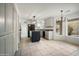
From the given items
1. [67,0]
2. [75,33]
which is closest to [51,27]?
[75,33]

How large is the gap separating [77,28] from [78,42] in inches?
35.3

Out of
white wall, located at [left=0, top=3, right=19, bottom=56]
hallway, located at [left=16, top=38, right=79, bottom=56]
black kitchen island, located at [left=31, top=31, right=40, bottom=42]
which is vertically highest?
white wall, located at [left=0, top=3, right=19, bottom=56]

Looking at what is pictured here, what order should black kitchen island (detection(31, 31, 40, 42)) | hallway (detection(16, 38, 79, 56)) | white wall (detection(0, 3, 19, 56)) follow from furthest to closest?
black kitchen island (detection(31, 31, 40, 42))
hallway (detection(16, 38, 79, 56))
white wall (detection(0, 3, 19, 56))

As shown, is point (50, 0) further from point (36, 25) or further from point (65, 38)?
point (36, 25)

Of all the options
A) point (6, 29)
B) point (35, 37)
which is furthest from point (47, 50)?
point (6, 29)

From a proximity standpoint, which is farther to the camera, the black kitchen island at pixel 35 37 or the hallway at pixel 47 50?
the black kitchen island at pixel 35 37

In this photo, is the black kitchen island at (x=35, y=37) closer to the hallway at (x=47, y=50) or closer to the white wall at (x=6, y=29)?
the hallway at (x=47, y=50)

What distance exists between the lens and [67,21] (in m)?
9.02

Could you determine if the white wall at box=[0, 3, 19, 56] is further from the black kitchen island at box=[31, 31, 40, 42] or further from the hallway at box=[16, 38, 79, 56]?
the black kitchen island at box=[31, 31, 40, 42]

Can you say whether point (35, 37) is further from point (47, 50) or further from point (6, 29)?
point (6, 29)

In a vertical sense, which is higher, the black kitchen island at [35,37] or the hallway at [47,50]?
the black kitchen island at [35,37]

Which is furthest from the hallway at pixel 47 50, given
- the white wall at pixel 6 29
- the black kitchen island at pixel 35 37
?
the black kitchen island at pixel 35 37

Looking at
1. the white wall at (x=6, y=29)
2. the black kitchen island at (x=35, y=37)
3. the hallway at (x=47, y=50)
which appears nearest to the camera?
the white wall at (x=6, y=29)

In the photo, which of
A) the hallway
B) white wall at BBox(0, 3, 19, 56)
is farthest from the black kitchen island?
white wall at BBox(0, 3, 19, 56)
